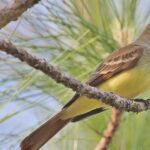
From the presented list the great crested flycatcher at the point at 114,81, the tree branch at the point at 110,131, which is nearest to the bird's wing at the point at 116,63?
the great crested flycatcher at the point at 114,81

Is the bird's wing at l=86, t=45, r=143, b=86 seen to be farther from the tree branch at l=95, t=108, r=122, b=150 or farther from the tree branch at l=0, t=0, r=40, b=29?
the tree branch at l=0, t=0, r=40, b=29

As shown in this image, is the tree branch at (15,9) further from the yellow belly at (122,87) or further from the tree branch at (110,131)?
the yellow belly at (122,87)

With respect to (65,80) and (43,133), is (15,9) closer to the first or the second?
(65,80)

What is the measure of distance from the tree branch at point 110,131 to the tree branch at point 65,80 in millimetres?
71

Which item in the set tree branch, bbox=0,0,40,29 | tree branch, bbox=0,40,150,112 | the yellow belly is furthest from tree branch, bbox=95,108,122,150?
tree branch, bbox=0,0,40,29

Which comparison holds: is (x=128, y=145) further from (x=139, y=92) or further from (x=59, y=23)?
(x=59, y=23)

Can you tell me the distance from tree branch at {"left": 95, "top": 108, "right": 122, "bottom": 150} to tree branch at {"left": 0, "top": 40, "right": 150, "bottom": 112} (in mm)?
71

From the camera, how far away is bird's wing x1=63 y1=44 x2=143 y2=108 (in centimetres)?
155

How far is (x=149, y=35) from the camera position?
1854mm

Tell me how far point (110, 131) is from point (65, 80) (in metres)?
0.37

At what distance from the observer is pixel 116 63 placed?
166 centimetres

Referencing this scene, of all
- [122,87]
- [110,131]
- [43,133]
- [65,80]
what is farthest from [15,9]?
[122,87]

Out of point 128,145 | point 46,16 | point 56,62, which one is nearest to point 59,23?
point 46,16

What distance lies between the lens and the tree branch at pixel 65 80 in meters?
0.78
